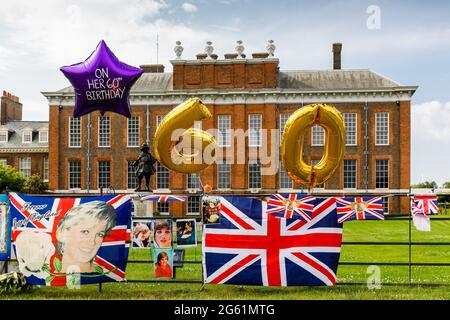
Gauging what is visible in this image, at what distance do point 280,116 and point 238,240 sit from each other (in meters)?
33.6

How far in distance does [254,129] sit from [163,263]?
3323 centimetres

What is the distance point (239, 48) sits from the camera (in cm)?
4291

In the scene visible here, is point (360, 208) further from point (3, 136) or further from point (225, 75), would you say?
point (3, 136)

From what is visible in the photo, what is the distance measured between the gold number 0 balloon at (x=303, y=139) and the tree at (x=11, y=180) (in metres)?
38.1

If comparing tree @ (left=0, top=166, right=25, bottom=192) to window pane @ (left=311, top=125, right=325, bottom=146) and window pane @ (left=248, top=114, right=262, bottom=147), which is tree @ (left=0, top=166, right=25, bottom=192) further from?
window pane @ (left=311, top=125, right=325, bottom=146)

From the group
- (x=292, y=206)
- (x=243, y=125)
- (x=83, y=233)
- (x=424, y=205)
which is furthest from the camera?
(x=243, y=125)

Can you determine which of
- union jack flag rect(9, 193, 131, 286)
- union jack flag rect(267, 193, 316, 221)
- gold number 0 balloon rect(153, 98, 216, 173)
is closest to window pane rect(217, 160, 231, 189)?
gold number 0 balloon rect(153, 98, 216, 173)

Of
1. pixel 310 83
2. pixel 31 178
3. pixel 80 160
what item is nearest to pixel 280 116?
pixel 310 83

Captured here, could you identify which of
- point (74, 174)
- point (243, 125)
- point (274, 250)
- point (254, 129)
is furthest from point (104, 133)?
point (274, 250)

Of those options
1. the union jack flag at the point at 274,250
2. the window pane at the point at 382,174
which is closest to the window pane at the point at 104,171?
the window pane at the point at 382,174

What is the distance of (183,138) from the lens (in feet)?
36.6

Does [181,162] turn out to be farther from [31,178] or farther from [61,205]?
[31,178]

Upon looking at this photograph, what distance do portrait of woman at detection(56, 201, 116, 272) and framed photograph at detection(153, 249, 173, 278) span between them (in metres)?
1.05

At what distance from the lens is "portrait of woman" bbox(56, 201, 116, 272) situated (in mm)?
9930
